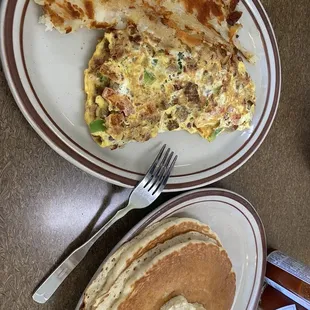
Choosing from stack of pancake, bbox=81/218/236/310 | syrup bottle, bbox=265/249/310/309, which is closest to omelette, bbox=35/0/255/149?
stack of pancake, bbox=81/218/236/310

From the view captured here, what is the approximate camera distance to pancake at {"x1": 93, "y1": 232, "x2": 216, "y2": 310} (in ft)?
3.67

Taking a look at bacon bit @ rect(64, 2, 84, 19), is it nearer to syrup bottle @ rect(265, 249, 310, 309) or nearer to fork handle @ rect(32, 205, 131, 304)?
fork handle @ rect(32, 205, 131, 304)

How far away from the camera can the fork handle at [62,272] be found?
114 cm

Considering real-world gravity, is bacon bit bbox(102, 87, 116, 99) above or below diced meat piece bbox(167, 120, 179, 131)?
above

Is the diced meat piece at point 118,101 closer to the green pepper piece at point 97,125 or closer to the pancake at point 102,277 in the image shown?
the green pepper piece at point 97,125

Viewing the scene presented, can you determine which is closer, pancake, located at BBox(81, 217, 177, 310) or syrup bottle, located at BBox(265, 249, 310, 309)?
pancake, located at BBox(81, 217, 177, 310)

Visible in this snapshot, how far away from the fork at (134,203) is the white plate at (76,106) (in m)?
0.03

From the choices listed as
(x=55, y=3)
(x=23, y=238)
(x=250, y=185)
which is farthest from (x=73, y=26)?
(x=250, y=185)

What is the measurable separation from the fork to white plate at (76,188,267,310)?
7cm

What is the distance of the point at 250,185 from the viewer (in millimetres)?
1563

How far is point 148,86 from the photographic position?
1103 mm

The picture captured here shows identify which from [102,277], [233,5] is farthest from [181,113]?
[102,277]

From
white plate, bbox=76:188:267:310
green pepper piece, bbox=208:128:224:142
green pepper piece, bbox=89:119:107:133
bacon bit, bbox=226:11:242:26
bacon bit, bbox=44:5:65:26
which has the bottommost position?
white plate, bbox=76:188:267:310

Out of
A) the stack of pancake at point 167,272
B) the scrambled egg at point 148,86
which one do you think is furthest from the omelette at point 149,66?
the stack of pancake at point 167,272
